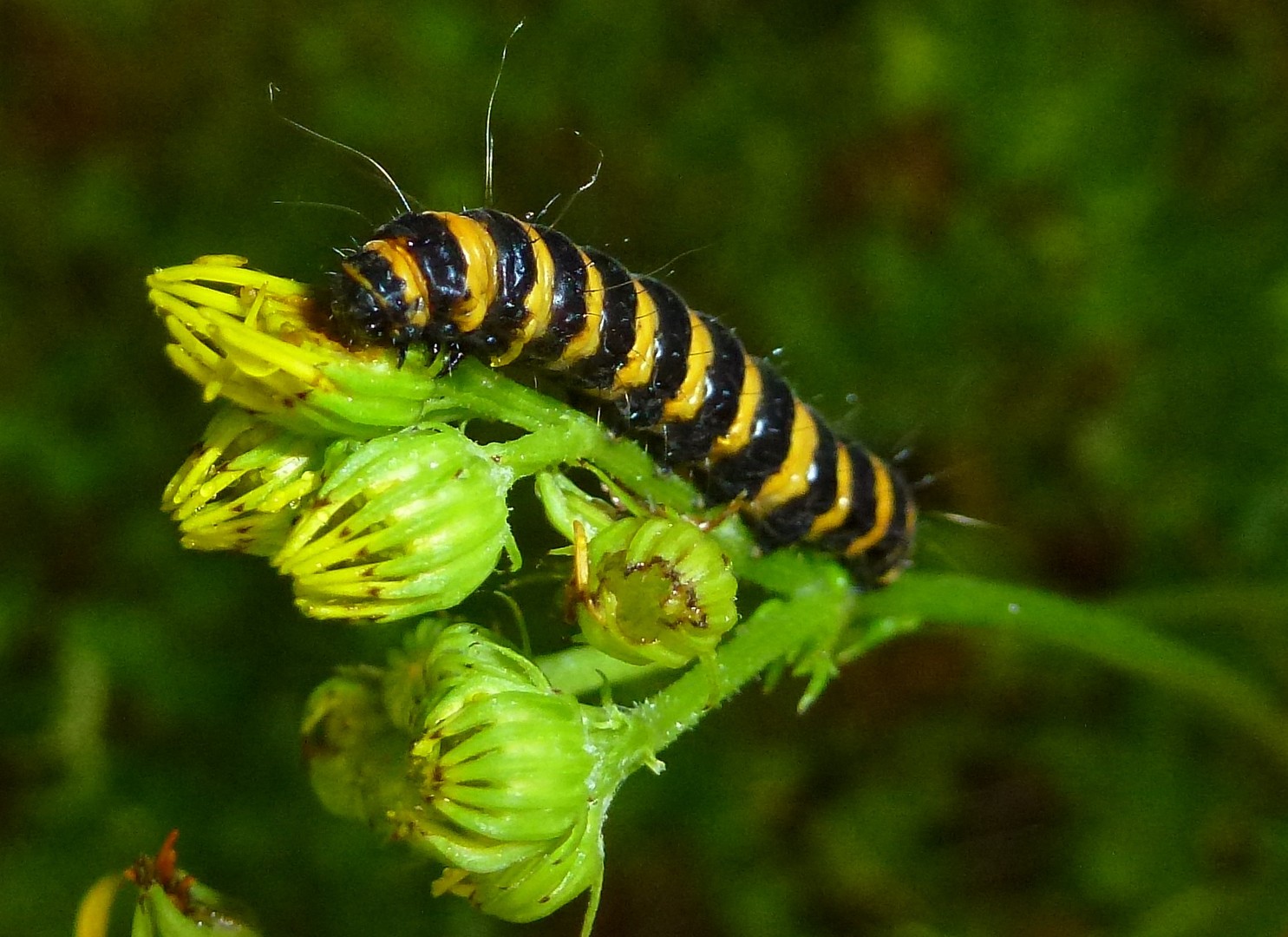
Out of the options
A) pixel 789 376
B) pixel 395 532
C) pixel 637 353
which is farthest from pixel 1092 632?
pixel 395 532

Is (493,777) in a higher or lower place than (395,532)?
lower

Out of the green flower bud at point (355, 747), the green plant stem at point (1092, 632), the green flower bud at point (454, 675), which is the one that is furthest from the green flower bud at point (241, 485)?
the green plant stem at point (1092, 632)

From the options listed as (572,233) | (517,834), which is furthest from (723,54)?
(517,834)

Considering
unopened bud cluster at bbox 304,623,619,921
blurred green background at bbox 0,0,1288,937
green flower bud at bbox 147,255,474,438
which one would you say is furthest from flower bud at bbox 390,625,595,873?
blurred green background at bbox 0,0,1288,937

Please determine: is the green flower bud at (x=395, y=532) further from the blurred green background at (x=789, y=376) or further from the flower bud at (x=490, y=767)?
the blurred green background at (x=789, y=376)

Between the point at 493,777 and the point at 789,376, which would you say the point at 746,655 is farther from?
the point at 789,376

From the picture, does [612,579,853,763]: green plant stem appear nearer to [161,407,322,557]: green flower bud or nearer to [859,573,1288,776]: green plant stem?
[859,573,1288,776]: green plant stem
